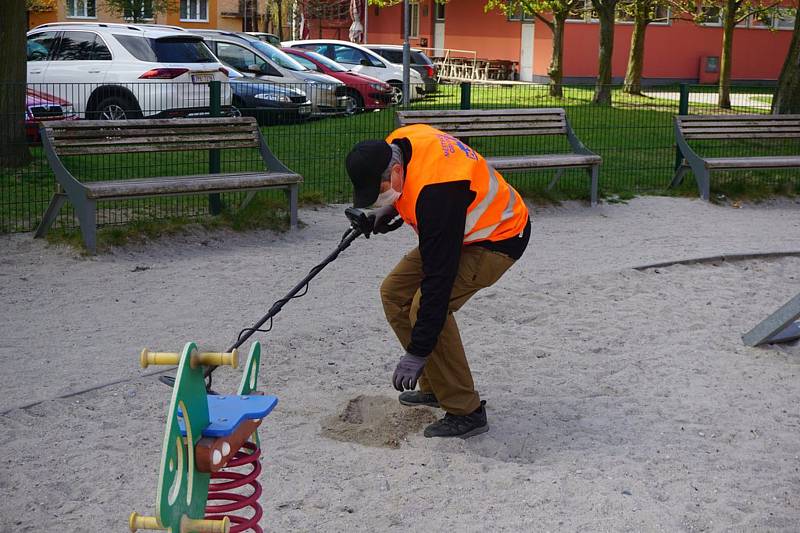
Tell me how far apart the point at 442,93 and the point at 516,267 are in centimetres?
494

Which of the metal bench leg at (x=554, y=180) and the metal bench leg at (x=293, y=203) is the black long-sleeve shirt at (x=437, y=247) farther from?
the metal bench leg at (x=554, y=180)

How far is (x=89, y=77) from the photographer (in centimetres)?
1495

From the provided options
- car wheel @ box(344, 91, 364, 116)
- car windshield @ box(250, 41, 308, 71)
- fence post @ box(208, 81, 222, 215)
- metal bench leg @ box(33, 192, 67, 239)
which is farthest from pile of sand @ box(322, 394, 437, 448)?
car windshield @ box(250, 41, 308, 71)

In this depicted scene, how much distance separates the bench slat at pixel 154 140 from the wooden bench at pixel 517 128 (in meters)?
1.58

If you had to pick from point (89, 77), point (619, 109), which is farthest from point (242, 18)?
point (619, 109)

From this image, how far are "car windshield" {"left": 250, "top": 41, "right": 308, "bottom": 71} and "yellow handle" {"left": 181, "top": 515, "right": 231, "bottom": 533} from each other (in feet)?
60.4

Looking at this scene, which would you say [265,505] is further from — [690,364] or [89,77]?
[89,77]

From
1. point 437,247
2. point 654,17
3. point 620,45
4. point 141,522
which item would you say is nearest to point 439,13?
point 620,45

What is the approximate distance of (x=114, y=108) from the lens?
1049 cm

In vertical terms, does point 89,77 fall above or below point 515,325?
above

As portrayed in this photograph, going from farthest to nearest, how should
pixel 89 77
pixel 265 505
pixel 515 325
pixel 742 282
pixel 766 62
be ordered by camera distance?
pixel 766 62 < pixel 89 77 < pixel 742 282 < pixel 515 325 < pixel 265 505

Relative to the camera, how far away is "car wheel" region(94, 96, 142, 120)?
1012 cm

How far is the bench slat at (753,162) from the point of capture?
1195 centimetres

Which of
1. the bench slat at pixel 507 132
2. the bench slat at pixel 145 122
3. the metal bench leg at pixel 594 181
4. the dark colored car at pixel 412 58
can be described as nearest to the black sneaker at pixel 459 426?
the bench slat at pixel 145 122
